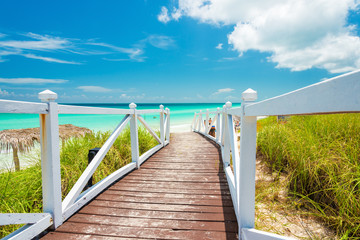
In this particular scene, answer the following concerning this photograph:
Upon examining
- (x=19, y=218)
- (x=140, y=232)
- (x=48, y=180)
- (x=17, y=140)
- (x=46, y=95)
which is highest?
(x=46, y=95)

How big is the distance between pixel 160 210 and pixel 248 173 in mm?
1301

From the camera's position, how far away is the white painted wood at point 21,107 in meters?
1.50

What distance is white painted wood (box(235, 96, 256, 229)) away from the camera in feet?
5.14

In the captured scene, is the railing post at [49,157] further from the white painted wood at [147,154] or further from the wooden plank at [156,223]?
the white painted wood at [147,154]

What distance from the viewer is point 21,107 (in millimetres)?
1643

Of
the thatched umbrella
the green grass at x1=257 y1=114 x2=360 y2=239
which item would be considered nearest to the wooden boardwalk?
the green grass at x1=257 y1=114 x2=360 y2=239

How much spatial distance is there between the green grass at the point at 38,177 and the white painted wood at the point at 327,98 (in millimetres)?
2710

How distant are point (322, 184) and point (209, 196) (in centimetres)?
156

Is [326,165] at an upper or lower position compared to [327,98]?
lower

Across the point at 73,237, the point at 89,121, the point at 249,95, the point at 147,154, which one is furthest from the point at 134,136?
the point at 89,121

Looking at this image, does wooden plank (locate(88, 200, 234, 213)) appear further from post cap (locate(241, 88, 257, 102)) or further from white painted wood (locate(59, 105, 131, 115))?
post cap (locate(241, 88, 257, 102))

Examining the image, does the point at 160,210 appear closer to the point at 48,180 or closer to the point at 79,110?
the point at 48,180

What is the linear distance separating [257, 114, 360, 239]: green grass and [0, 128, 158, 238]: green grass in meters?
3.15

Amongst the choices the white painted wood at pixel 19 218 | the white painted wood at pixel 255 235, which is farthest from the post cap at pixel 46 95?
the white painted wood at pixel 255 235
